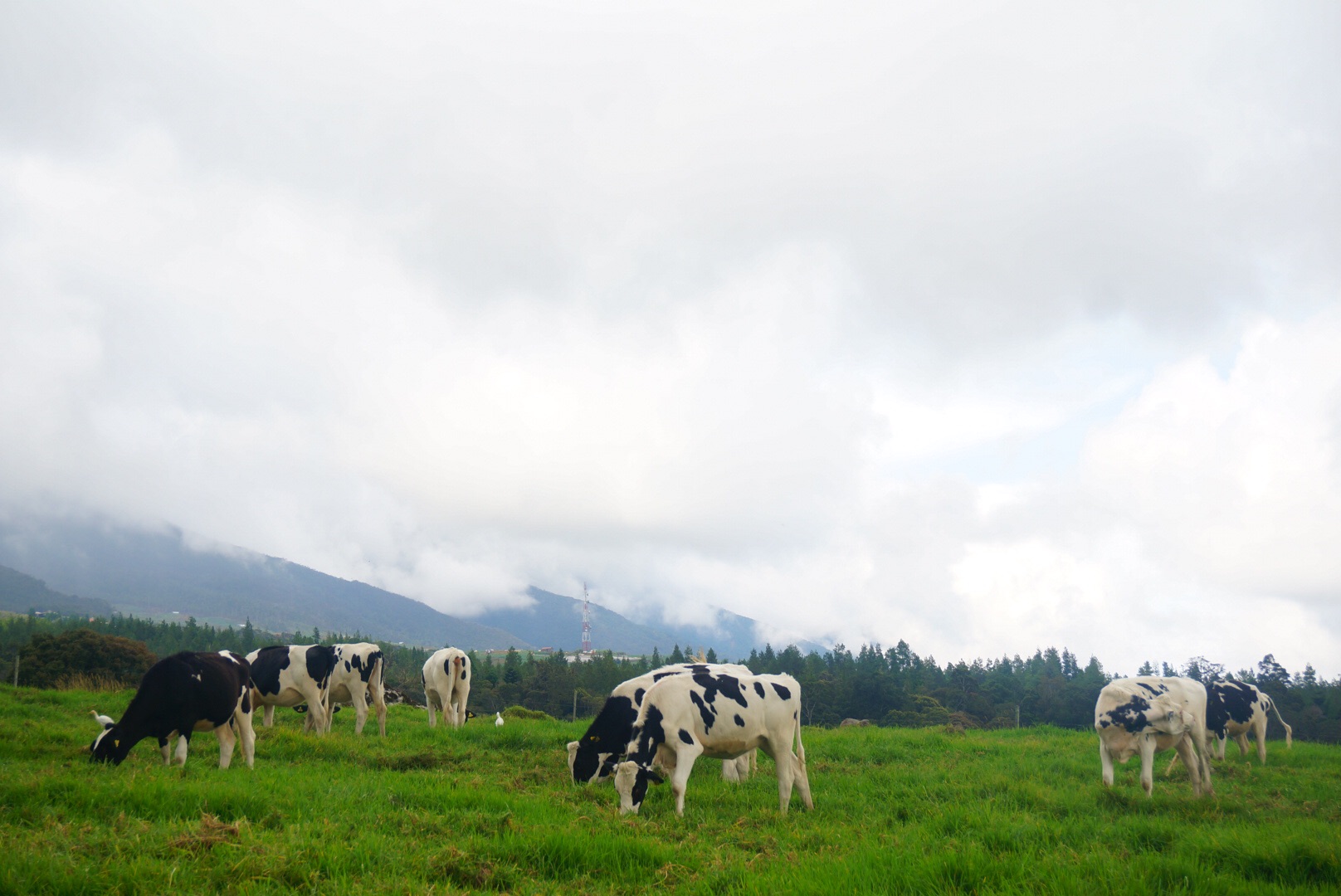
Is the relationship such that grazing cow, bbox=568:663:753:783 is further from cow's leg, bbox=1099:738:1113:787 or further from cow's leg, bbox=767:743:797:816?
cow's leg, bbox=1099:738:1113:787

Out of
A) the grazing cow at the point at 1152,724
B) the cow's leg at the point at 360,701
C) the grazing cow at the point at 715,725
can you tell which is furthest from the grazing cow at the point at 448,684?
the grazing cow at the point at 1152,724

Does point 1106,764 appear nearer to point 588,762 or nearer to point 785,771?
point 785,771

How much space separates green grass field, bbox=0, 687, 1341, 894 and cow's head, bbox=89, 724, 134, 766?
53 cm

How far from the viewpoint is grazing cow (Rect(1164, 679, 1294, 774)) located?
61.2 ft

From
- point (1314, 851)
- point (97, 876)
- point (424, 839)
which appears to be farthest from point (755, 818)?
point (97, 876)

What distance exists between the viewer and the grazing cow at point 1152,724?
549 inches

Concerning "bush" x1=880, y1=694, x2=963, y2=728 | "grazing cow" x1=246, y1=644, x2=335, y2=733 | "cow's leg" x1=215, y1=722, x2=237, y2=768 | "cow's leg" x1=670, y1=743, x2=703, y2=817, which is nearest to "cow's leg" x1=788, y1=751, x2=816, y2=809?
"cow's leg" x1=670, y1=743, x2=703, y2=817

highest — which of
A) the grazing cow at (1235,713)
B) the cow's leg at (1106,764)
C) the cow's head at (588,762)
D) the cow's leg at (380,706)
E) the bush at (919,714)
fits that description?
the grazing cow at (1235,713)

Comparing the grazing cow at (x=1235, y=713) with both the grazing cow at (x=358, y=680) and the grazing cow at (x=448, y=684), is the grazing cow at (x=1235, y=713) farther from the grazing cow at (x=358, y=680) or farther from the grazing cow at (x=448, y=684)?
the grazing cow at (x=358, y=680)

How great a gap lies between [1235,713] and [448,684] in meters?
21.9

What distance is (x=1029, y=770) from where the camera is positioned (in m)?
16.0

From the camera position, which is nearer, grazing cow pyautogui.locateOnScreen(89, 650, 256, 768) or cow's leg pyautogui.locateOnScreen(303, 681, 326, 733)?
grazing cow pyautogui.locateOnScreen(89, 650, 256, 768)

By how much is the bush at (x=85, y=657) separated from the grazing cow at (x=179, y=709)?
34004 millimetres

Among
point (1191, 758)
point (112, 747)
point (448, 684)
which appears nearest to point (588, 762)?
point (112, 747)
